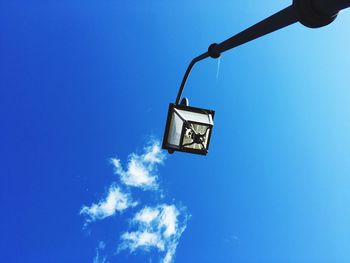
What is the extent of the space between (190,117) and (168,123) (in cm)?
32

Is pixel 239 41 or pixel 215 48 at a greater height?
pixel 215 48

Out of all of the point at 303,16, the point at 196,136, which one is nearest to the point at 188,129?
the point at 196,136

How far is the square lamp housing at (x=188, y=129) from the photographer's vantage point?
4.67 meters

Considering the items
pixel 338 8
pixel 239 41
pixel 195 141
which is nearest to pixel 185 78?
pixel 195 141

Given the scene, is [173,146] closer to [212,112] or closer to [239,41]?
[212,112]

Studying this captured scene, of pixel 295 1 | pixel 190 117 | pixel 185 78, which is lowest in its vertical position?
pixel 295 1

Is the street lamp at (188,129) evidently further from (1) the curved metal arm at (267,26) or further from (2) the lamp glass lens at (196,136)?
(1) the curved metal arm at (267,26)

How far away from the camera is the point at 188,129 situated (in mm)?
4672

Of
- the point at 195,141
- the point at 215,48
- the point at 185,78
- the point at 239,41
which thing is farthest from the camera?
the point at 185,78

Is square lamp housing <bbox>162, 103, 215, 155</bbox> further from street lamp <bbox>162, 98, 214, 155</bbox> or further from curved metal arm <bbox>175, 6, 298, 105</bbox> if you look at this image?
curved metal arm <bbox>175, 6, 298, 105</bbox>

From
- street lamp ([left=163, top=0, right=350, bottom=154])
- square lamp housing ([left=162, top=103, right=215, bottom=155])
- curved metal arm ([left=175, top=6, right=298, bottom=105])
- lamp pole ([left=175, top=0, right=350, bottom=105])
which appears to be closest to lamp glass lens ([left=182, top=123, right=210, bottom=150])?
square lamp housing ([left=162, top=103, right=215, bottom=155])

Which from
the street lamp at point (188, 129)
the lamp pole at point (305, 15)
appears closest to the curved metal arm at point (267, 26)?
the lamp pole at point (305, 15)

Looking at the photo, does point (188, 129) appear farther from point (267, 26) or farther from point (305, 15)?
point (305, 15)

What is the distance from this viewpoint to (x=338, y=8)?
241 cm
